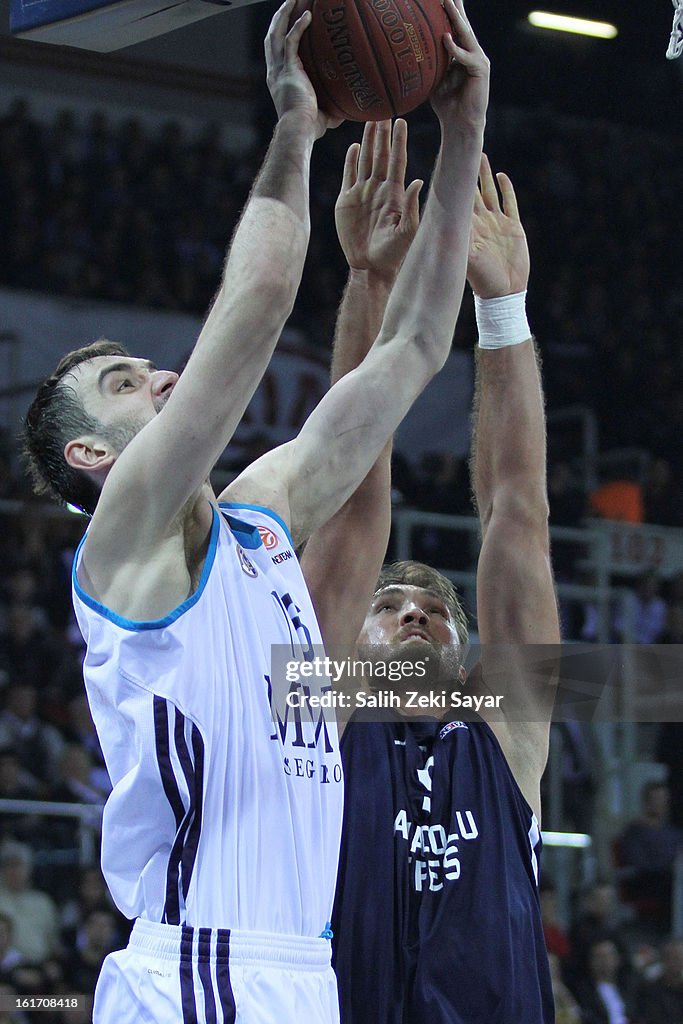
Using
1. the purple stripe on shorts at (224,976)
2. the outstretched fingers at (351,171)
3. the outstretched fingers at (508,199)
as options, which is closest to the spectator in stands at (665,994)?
the outstretched fingers at (508,199)

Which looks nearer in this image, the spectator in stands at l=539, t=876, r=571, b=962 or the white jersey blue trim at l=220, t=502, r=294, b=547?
the white jersey blue trim at l=220, t=502, r=294, b=547

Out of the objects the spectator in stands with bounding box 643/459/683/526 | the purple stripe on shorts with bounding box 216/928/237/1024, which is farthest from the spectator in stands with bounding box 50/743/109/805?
the purple stripe on shorts with bounding box 216/928/237/1024

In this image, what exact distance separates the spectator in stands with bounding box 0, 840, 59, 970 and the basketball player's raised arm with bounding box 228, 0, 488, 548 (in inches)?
211

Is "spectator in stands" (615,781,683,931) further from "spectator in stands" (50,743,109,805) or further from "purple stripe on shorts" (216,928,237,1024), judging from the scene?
"purple stripe on shorts" (216,928,237,1024)

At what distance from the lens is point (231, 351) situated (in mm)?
2381

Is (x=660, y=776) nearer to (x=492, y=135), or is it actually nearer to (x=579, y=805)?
(x=579, y=805)

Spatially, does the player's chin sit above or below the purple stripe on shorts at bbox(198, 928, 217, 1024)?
above

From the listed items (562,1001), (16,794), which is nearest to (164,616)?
(16,794)

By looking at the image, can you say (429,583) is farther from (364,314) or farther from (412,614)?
(364,314)

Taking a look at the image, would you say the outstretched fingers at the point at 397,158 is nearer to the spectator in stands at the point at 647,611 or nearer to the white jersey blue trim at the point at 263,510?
the white jersey blue trim at the point at 263,510

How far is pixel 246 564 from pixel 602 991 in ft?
22.8

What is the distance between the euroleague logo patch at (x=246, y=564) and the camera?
252 centimetres

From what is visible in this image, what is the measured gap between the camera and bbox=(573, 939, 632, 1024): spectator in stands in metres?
8.52

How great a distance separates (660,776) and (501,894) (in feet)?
Result: 22.9
